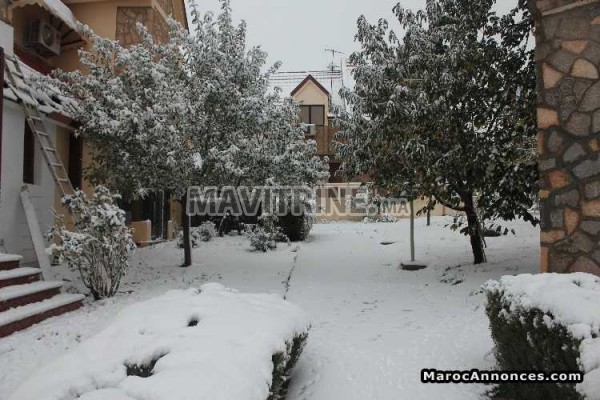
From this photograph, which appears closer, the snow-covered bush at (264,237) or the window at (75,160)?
the window at (75,160)

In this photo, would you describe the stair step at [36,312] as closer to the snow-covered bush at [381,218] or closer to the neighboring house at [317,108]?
the snow-covered bush at [381,218]

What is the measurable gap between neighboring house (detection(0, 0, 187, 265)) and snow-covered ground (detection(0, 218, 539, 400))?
1396mm

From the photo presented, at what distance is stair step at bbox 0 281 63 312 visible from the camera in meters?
5.78

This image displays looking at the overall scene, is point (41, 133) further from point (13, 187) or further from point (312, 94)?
point (312, 94)

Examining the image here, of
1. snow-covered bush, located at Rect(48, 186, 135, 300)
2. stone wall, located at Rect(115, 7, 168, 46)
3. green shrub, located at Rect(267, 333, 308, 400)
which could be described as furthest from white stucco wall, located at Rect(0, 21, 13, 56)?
green shrub, located at Rect(267, 333, 308, 400)

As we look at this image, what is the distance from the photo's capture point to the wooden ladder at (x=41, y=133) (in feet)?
26.9

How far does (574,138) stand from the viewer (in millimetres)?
4797

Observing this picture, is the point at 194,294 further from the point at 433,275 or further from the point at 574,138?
the point at 433,275

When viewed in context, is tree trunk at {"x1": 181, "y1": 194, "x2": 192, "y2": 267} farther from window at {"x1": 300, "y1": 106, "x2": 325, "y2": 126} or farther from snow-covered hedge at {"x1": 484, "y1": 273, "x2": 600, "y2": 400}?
window at {"x1": 300, "y1": 106, "x2": 325, "y2": 126}

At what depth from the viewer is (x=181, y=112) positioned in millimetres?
8297

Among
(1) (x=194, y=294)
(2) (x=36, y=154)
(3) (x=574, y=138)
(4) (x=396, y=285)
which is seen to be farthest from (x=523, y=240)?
(2) (x=36, y=154)

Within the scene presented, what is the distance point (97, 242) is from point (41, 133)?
280 centimetres

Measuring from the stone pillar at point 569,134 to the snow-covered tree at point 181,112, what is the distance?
5168mm

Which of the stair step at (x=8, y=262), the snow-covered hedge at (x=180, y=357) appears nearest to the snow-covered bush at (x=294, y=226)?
the stair step at (x=8, y=262)
